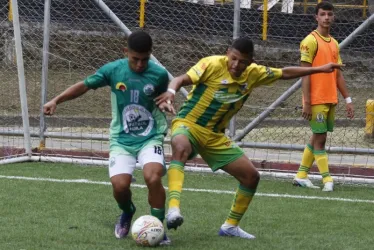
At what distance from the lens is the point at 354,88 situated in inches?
561

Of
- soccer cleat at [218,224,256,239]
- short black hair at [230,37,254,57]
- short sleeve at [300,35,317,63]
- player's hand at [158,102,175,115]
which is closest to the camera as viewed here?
player's hand at [158,102,175,115]

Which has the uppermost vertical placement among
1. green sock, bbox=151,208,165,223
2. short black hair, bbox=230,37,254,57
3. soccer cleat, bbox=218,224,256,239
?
short black hair, bbox=230,37,254,57

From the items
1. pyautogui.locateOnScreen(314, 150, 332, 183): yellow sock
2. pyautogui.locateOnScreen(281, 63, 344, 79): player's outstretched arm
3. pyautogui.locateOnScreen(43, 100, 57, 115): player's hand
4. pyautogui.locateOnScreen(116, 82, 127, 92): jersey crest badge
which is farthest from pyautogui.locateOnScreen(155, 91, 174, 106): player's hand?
pyautogui.locateOnScreen(314, 150, 332, 183): yellow sock

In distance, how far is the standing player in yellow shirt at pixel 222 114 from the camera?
807cm

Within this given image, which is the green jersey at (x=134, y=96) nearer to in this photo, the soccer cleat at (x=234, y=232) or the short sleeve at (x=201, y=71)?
the short sleeve at (x=201, y=71)

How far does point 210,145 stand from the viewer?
8250mm

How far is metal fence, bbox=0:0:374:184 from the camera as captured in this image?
44.0ft

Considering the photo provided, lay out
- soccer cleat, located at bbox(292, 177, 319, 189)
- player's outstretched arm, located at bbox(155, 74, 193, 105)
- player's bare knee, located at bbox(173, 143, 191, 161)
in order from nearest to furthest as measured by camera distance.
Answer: player's outstretched arm, located at bbox(155, 74, 193, 105)
player's bare knee, located at bbox(173, 143, 191, 161)
soccer cleat, located at bbox(292, 177, 319, 189)

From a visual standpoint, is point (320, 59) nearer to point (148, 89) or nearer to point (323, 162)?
point (323, 162)

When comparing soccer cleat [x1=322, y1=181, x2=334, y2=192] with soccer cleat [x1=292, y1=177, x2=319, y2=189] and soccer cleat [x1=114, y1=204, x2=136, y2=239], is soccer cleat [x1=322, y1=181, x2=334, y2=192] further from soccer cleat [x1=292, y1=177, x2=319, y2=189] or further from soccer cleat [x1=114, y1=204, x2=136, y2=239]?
soccer cleat [x1=114, y1=204, x2=136, y2=239]

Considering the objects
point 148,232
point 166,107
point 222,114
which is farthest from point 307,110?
point 148,232

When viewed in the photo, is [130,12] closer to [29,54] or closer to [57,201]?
→ [29,54]

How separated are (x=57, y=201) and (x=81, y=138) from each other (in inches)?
159

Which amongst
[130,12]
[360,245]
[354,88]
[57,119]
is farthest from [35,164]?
[360,245]
